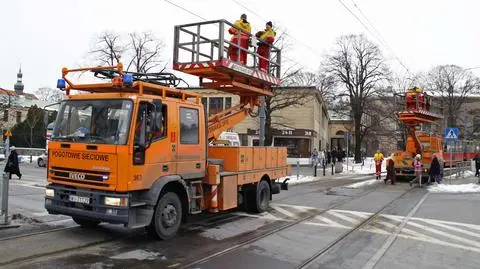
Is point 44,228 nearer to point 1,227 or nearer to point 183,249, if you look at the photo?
point 1,227

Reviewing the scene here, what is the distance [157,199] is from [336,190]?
1290 cm

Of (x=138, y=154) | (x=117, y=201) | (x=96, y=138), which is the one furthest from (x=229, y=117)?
(x=117, y=201)

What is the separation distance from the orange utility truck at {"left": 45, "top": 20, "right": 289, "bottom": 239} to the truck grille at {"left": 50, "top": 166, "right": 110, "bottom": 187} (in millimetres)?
17

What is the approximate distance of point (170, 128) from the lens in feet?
30.3

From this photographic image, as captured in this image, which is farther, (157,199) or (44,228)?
(44,228)

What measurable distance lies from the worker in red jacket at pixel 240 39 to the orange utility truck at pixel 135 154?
909 mm

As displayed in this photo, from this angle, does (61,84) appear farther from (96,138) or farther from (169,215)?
(169,215)

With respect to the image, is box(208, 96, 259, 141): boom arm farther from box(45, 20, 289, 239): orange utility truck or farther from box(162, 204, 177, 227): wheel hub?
box(162, 204, 177, 227): wheel hub

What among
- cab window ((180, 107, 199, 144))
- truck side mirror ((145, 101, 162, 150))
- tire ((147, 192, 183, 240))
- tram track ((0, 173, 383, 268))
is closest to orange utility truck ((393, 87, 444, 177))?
tram track ((0, 173, 383, 268))

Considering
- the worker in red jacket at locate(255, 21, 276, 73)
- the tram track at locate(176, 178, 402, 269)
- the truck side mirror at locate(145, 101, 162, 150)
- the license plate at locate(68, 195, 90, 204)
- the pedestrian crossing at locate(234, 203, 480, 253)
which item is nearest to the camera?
the tram track at locate(176, 178, 402, 269)

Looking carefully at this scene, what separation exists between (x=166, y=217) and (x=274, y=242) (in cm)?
210

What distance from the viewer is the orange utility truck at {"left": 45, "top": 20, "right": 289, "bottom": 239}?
27.2 ft

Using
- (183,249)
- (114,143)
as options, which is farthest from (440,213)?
(114,143)

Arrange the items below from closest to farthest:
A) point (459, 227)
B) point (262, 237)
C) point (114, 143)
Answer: point (114, 143)
point (262, 237)
point (459, 227)
